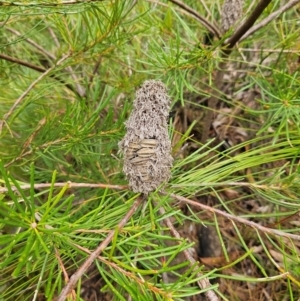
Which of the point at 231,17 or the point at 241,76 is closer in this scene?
the point at 231,17

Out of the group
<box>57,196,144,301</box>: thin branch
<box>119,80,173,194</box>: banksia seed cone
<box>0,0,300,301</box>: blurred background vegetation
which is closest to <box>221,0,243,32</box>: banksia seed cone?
<box>0,0,300,301</box>: blurred background vegetation

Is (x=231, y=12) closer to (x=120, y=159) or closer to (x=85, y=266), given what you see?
(x=120, y=159)

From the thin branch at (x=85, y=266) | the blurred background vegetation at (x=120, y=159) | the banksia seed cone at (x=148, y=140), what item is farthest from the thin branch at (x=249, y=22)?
the thin branch at (x=85, y=266)

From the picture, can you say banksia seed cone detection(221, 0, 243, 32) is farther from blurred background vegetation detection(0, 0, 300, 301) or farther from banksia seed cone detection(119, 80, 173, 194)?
banksia seed cone detection(119, 80, 173, 194)

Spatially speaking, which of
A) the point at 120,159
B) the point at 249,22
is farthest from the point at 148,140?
the point at 249,22

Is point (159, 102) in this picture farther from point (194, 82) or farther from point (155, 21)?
point (194, 82)

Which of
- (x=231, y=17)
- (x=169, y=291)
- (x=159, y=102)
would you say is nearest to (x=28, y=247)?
(x=169, y=291)

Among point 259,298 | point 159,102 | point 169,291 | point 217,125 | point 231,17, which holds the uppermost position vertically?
point 231,17
